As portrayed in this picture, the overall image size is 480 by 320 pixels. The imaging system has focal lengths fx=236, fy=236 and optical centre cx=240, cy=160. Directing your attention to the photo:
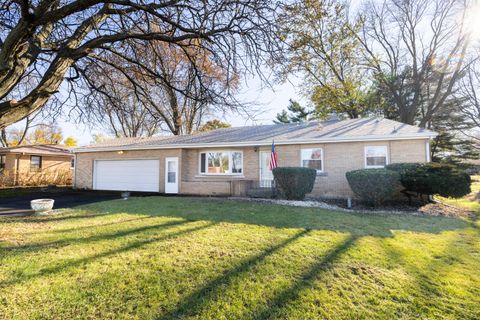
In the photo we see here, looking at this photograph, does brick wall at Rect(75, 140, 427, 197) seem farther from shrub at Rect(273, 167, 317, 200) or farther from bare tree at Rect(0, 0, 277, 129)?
bare tree at Rect(0, 0, 277, 129)

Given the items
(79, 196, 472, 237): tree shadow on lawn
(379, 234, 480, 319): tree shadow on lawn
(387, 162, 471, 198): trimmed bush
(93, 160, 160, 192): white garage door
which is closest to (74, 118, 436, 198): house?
(93, 160, 160, 192): white garage door

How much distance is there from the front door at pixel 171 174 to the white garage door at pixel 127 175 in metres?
0.71

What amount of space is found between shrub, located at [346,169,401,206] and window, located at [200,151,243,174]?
21.0 feet

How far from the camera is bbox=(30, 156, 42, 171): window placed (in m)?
20.8

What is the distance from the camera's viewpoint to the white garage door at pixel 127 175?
1527 centimetres

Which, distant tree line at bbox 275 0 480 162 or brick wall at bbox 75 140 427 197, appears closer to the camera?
brick wall at bbox 75 140 427 197

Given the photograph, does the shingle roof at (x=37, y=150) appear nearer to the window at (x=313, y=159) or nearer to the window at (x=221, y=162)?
the window at (x=221, y=162)

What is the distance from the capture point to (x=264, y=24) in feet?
17.7

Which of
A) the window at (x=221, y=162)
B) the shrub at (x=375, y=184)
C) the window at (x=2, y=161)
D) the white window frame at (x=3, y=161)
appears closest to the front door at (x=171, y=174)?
the window at (x=221, y=162)

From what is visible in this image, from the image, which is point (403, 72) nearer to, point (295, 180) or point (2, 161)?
point (295, 180)

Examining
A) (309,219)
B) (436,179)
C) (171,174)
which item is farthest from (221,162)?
(436,179)

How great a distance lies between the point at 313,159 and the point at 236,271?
9991mm

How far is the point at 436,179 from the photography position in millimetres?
9039

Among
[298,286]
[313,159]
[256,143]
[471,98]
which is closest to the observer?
[298,286]
